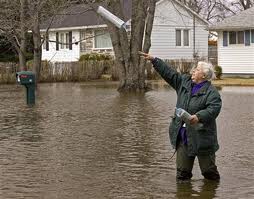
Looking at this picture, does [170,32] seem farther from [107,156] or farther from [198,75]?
[198,75]

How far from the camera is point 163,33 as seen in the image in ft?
164

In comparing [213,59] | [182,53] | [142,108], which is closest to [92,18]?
[182,53]

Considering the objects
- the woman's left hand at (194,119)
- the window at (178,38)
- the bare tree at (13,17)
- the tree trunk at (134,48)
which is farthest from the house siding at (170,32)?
the woman's left hand at (194,119)

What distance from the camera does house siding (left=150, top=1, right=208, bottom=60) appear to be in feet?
162

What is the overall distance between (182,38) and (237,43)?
11.1m

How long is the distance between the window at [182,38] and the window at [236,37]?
1033 centimetres

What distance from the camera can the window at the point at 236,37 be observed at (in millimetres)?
40031

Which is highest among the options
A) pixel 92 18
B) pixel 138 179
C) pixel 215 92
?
pixel 92 18

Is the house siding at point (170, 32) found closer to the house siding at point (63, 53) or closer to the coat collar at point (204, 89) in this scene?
the house siding at point (63, 53)

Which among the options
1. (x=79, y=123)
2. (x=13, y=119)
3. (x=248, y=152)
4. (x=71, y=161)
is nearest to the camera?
(x=71, y=161)

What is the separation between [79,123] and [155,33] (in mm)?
34505

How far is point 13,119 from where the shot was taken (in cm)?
1673

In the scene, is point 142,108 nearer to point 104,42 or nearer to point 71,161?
point 71,161

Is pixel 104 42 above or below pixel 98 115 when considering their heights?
above
